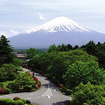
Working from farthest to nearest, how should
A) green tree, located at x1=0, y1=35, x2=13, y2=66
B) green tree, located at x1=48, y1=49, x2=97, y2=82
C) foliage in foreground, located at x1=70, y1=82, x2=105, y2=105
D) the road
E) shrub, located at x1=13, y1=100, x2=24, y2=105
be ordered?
green tree, located at x1=0, y1=35, x2=13, y2=66, green tree, located at x1=48, y1=49, x2=97, y2=82, the road, shrub, located at x1=13, y1=100, x2=24, y2=105, foliage in foreground, located at x1=70, y1=82, x2=105, y2=105

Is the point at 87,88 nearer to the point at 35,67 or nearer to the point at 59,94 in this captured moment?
the point at 59,94

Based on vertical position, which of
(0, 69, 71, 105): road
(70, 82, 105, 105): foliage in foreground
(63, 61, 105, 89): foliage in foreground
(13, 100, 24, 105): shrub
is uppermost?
(63, 61, 105, 89): foliage in foreground

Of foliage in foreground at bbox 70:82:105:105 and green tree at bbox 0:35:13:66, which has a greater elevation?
green tree at bbox 0:35:13:66

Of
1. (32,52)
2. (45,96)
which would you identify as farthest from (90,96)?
(32,52)

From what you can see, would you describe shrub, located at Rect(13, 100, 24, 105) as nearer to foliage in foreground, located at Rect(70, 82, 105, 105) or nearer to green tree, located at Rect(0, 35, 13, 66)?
foliage in foreground, located at Rect(70, 82, 105, 105)

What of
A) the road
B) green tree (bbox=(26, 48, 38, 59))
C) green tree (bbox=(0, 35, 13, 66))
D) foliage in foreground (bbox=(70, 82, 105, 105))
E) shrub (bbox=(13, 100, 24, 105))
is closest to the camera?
foliage in foreground (bbox=(70, 82, 105, 105))

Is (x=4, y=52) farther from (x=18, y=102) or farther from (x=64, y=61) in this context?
(x=18, y=102)

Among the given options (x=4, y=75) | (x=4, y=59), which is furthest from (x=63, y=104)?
(x=4, y=59)

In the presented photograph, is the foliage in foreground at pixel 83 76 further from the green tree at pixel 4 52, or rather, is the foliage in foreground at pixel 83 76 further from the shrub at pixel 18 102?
the green tree at pixel 4 52

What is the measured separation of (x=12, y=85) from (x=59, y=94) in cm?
1035

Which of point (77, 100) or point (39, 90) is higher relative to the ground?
point (77, 100)

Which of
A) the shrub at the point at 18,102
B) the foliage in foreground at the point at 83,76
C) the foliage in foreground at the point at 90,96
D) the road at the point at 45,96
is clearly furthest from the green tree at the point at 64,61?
the foliage in foreground at the point at 90,96

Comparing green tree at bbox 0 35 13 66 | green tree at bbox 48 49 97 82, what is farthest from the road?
green tree at bbox 0 35 13 66

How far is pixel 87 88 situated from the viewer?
2572cm
